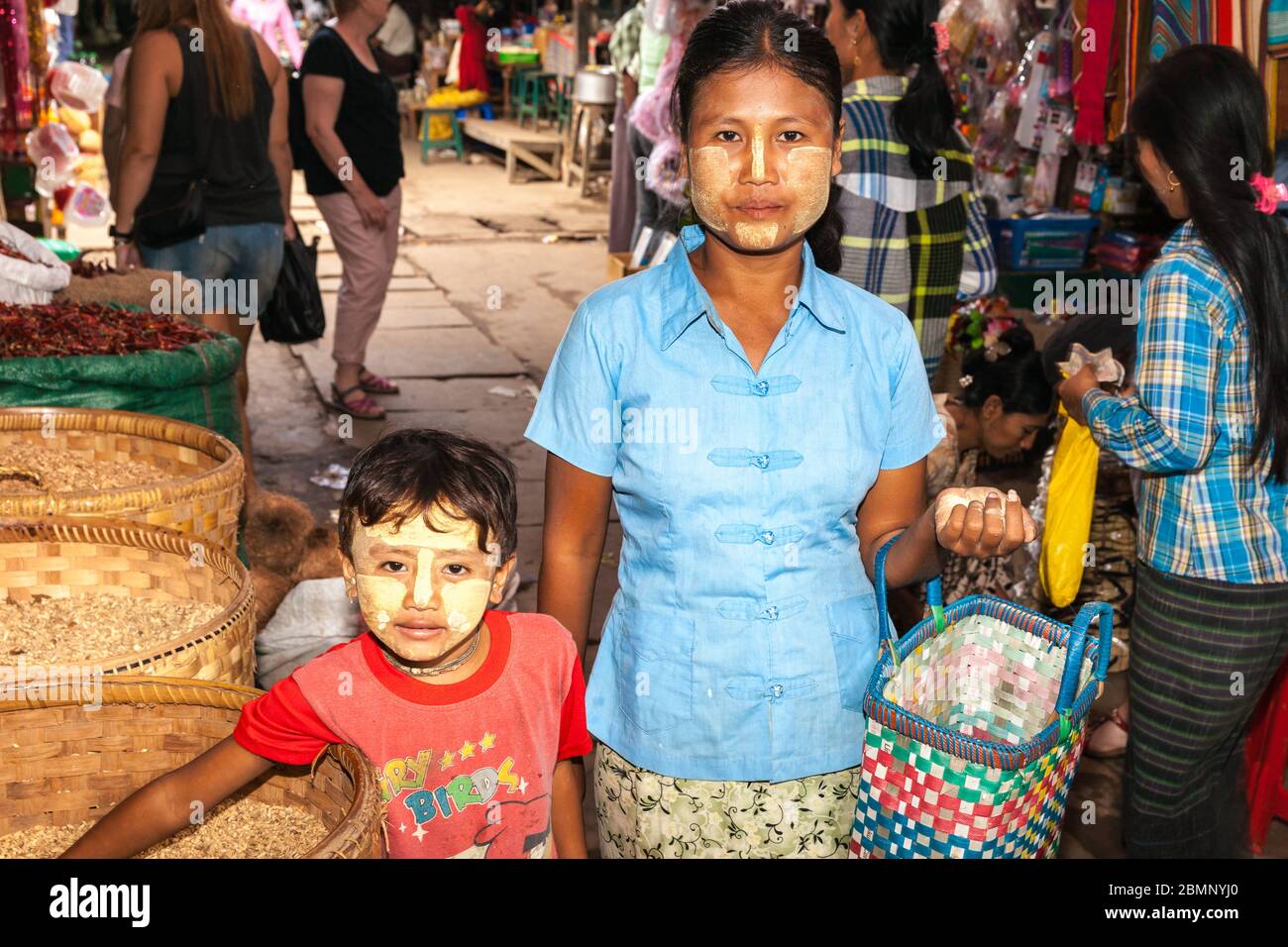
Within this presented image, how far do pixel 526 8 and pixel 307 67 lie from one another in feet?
44.9

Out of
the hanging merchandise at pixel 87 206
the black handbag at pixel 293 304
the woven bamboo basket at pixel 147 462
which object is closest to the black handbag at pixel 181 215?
the black handbag at pixel 293 304

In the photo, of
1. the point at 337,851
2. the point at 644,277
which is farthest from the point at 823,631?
the point at 337,851

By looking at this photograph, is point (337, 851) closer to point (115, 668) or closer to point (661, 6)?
point (115, 668)

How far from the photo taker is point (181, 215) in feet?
14.6

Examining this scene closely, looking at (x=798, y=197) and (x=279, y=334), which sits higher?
(x=798, y=197)

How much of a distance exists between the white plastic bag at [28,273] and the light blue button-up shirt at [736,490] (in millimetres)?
2306

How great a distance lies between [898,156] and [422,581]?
2.03 metres

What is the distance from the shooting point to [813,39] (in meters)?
1.75

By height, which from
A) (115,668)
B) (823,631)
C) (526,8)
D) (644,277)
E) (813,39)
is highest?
(526,8)

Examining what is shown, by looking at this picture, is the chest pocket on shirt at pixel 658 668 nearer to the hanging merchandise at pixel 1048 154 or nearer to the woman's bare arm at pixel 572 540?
the woman's bare arm at pixel 572 540

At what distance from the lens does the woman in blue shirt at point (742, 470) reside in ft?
5.66

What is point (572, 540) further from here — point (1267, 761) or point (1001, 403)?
point (1001, 403)

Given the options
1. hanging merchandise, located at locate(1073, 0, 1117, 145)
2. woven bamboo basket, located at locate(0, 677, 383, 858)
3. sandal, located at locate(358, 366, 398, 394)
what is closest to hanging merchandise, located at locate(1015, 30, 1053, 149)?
hanging merchandise, located at locate(1073, 0, 1117, 145)

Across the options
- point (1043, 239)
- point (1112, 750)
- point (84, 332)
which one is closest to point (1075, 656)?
point (1112, 750)
